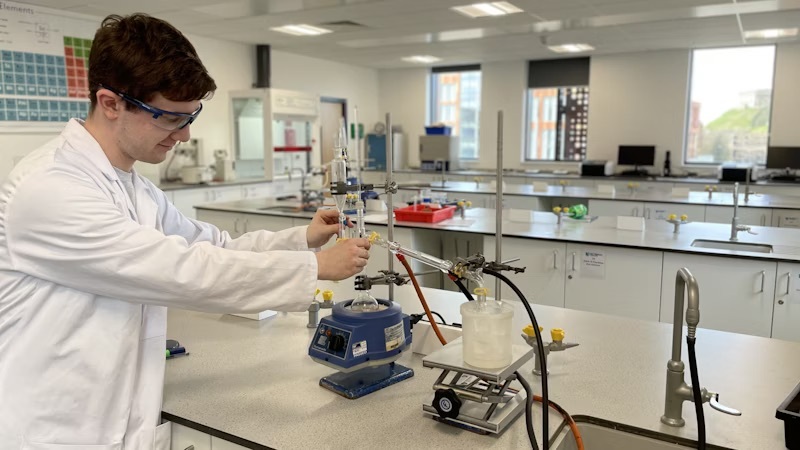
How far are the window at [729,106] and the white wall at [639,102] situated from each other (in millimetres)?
240

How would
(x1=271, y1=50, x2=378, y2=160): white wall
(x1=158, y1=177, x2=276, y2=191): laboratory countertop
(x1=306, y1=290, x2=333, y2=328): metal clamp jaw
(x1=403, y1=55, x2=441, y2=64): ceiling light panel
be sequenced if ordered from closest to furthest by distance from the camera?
(x1=306, y1=290, x2=333, y2=328): metal clamp jaw, (x1=158, y1=177, x2=276, y2=191): laboratory countertop, (x1=271, y1=50, x2=378, y2=160): white wall, (x1=403, y1=55, x2=441, y2=64): ceiling light panel

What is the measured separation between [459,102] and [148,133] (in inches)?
355

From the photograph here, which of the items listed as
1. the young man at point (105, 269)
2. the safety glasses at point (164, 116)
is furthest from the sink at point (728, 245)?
the safety glasses at point (164, 116)

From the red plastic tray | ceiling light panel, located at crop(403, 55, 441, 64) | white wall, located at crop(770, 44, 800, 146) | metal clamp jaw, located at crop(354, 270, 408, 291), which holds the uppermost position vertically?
ceiling light panel, located at crop(403, 55, 441, 64)

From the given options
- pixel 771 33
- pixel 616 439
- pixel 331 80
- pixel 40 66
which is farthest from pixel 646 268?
pixel 331 80

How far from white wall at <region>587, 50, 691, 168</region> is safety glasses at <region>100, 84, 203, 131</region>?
8.03m

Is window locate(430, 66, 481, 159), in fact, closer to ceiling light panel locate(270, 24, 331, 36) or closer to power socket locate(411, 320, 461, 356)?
ceiling light panel locate(270, 24, 331, 36)

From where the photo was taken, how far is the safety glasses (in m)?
1.12

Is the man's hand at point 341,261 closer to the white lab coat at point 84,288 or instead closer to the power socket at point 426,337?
the white lab coat at point 84,288

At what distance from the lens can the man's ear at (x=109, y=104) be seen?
44.0 inches

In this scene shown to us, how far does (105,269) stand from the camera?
1.04 meters

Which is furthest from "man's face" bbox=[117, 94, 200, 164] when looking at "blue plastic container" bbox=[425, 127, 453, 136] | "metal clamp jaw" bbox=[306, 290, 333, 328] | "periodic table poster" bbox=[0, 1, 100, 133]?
"blue plastic container" bbox=[425, 127, 453, 136]

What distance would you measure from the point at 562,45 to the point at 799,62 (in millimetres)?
2948

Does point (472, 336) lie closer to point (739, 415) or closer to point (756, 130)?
point (739, 415)
